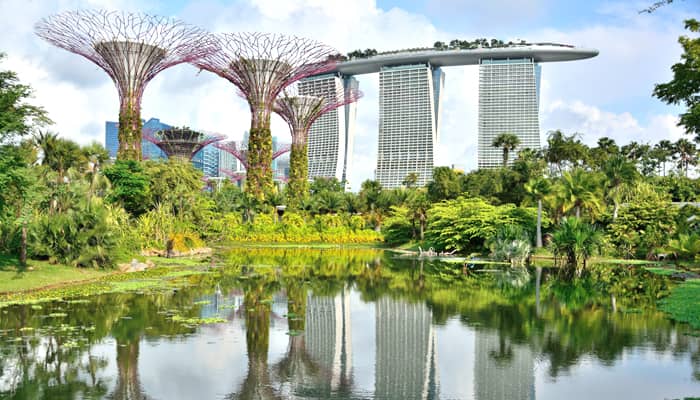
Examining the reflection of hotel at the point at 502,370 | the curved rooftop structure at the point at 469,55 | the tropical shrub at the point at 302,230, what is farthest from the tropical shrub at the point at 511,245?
the curved rooftop structure at the point at 469,55

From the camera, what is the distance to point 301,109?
227ft

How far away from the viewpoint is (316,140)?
144625 millimetres

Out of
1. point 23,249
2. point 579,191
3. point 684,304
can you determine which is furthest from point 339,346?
point 579,191

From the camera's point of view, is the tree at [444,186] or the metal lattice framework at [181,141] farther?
the metal lattice framework at [181,141]

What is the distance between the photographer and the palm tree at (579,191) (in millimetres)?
38344

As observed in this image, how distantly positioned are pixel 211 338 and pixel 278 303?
545cm

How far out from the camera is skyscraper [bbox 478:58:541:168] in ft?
416

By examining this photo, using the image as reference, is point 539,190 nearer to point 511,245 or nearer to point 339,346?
point 511,245

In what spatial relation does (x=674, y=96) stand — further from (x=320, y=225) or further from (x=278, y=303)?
(x=320, y=225)

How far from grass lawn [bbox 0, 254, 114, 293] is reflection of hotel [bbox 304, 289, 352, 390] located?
8400mm

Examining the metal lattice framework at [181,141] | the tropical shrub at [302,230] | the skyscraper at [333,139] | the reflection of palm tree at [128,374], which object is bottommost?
the reflection of palm tree at [128,374]

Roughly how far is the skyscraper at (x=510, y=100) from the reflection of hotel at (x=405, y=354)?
4401 inches

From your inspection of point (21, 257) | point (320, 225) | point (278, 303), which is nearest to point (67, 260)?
point (21, 257)

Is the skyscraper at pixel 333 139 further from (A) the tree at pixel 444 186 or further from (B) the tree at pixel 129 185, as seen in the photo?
(B) the tree at pixel 129 185
